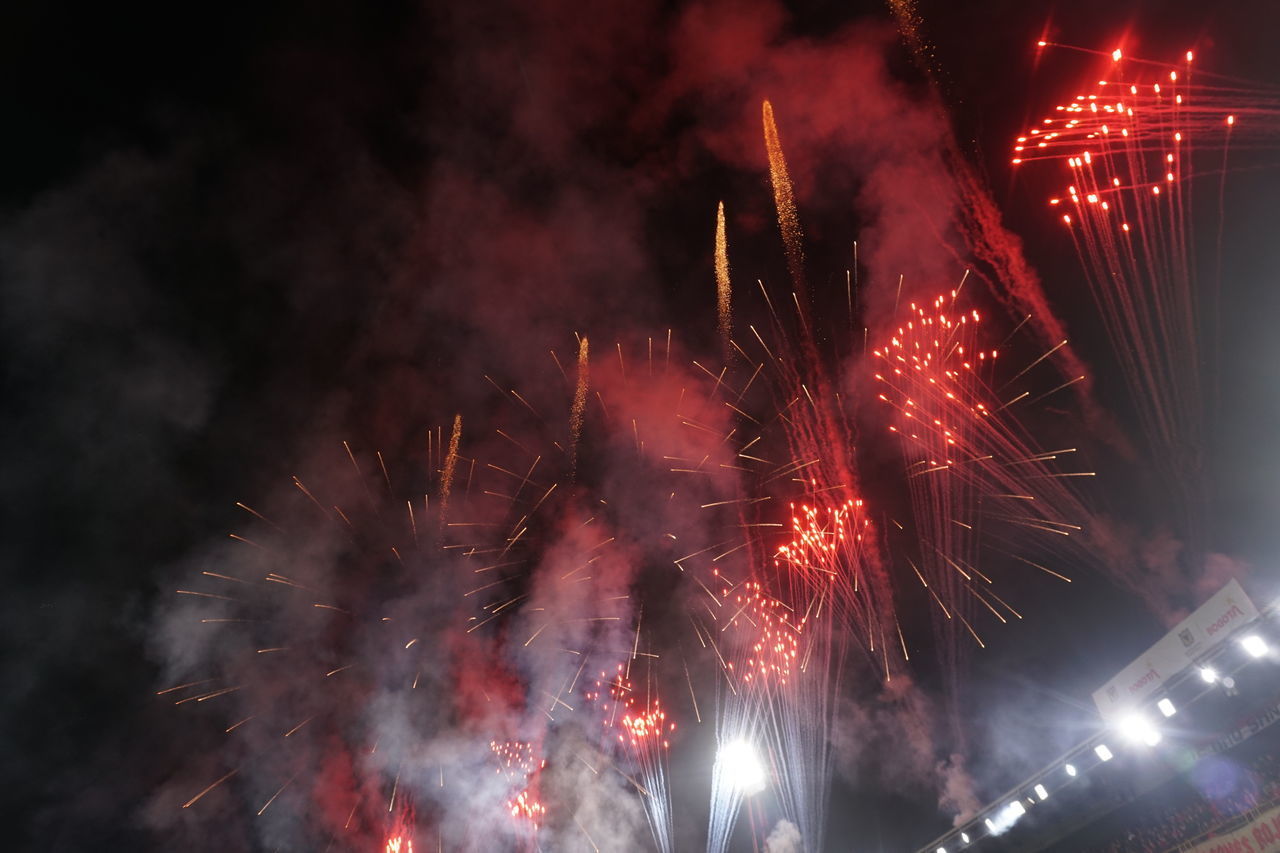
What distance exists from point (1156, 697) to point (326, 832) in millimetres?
13867

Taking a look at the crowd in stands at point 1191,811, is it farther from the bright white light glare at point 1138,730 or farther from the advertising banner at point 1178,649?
the advertising banner at point 1178,649

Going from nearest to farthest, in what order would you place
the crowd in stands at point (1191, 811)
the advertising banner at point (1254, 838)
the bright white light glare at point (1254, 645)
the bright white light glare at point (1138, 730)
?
1. the advertising banner at point (1254, 838)
2. the crowd in stands at point (1191, 811)
3. the bright white light glare at point (1254, 645)
4. the bright white light glare at point (1138, 730)

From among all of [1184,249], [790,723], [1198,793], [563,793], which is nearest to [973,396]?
[1184,249]

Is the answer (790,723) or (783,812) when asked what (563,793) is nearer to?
(790,723)

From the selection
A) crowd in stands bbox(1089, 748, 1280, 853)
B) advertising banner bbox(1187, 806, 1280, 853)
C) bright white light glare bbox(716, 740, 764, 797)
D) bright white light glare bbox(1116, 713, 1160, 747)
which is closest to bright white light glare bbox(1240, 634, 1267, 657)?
crowd in stands bbox(1089, 748, 1280, 853)

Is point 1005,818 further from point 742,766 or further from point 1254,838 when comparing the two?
point 742,766

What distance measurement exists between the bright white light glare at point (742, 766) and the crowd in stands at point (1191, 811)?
698 centimetres

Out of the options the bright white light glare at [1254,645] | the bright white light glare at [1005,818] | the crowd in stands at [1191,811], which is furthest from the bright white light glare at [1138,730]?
the bright white light glare at [1005,818]

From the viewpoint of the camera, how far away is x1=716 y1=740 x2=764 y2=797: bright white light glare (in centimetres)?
1553

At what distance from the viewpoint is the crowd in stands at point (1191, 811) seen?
8.25 meters

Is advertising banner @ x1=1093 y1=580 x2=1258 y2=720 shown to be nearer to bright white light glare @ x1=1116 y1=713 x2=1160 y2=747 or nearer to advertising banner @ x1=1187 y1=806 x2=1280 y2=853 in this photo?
bright white light glare @ x1=1116 y1=713 x2=1160 y2=747

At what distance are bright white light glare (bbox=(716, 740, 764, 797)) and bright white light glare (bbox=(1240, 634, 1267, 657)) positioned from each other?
32.4 feet

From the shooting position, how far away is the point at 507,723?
1330cm

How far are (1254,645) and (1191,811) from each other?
261cm
